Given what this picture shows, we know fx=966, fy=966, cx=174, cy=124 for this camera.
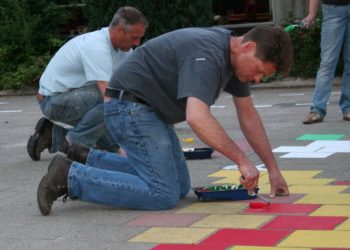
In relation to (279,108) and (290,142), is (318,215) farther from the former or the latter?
(279,108)

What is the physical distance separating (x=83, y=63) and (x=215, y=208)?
2370 mm

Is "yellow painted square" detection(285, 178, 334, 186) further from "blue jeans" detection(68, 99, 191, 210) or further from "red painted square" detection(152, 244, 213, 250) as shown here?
"red painted square" detection(152, 244, 213, 250)

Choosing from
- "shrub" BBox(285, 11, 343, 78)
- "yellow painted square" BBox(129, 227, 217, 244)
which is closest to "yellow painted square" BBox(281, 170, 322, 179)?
"yellow painted square" BBox(129, 227, 217, 244)

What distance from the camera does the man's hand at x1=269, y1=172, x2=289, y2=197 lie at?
6.46 m

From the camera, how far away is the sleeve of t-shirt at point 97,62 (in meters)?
8.01

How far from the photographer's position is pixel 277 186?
651 centimetres

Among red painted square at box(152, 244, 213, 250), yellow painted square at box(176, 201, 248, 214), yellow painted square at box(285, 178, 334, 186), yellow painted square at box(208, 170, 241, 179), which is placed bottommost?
yellow painted square at box(208, 170, 241, 179)

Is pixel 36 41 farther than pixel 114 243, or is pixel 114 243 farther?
pixel 36 41

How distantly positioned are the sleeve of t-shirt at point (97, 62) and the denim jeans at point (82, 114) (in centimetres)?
34

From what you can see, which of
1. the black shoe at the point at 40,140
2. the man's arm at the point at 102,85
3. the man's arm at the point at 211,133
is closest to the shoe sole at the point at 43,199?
the man's arm at the point at 211,133

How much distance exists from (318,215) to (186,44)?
1344 millimetres

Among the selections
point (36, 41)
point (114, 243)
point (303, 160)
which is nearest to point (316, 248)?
point (114, 243)

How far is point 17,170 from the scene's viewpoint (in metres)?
8.43

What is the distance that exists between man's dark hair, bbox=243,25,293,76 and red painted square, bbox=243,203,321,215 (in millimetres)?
908
